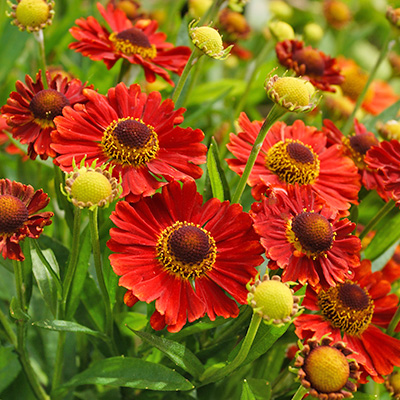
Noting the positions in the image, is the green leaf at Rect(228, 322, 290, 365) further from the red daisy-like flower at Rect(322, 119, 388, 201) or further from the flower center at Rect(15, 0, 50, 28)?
the flower center at Rect(15, 0, 50, 28)

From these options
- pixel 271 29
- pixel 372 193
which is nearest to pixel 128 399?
pixel 372 193

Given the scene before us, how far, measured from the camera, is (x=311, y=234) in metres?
0.73

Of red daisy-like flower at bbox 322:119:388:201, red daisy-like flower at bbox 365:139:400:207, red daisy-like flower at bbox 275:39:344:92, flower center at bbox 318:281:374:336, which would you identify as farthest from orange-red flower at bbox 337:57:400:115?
flower center at bbox 318:281:374:336

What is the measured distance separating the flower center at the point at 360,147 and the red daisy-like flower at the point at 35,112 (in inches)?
18.4

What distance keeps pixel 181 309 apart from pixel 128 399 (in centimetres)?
31

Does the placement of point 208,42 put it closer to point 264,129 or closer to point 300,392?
point 264,129

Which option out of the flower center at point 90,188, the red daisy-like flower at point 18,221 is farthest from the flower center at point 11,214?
the flower center at point 90,188

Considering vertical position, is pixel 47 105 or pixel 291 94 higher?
pixel 291 94

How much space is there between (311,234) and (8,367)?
492mm

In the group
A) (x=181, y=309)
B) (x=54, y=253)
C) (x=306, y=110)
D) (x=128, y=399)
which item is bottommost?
(x=128, y=399)

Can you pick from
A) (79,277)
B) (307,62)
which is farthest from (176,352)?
(307,62)

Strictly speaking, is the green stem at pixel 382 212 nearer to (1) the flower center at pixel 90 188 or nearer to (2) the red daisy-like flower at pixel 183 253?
(2) the red daisy-like flower at pixel 183 253

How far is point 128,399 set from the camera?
0.92 m

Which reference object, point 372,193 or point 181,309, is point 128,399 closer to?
point 181,309
